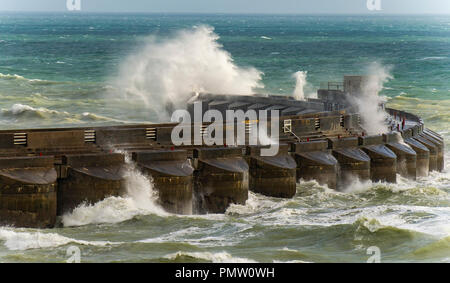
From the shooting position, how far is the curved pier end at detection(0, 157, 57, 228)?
23.1m

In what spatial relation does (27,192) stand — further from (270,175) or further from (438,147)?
(438,147)

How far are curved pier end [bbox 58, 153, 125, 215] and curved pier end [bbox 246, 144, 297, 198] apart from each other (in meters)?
4.35

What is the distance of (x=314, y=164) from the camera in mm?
28359

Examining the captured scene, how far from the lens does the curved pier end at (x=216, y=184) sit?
26.1 meters

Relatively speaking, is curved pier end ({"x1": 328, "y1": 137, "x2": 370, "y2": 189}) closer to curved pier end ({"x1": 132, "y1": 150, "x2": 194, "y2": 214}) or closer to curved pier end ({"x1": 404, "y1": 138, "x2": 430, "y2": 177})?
curved pier end ({"x1": 404, "y1": 138, "x2": 430, "y2": 177})

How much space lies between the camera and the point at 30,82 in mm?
87688

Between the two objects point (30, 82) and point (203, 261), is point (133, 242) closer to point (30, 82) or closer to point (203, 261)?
point (203, 261)

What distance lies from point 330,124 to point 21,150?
1058cm
